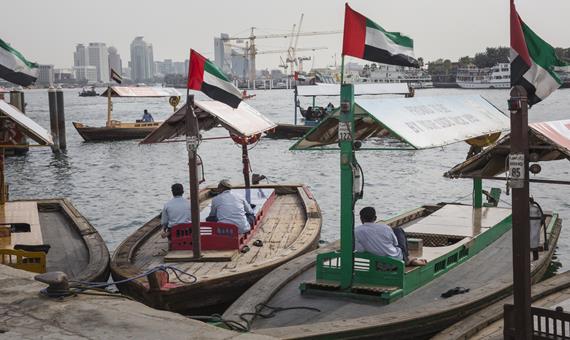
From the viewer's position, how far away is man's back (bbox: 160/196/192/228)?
13914 millimetres

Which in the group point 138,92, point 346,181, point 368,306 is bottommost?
point 368,306

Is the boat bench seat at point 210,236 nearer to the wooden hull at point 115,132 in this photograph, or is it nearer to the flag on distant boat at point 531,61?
the flag on distant boat at point 531,61

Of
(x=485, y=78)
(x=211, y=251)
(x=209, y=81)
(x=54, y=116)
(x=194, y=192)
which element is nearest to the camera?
(x=194, y=192)

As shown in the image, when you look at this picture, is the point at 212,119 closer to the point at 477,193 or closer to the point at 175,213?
the point at 175,213

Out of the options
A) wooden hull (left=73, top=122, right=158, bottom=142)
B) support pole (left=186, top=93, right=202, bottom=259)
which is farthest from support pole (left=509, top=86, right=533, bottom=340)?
A: wooden hull (left=73, top=122, right=158, bottom=142)

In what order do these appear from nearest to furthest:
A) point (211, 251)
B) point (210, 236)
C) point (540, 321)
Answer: point (540, 321) → point (211, 251) → point (210, 236)

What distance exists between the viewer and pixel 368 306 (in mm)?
10281

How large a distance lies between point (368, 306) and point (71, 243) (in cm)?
744

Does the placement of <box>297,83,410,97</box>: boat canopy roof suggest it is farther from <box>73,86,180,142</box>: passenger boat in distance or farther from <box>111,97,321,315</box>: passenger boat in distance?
<box>111,97,321,315</box>: passenger boat in distance

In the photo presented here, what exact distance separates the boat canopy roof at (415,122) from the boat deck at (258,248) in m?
2.32

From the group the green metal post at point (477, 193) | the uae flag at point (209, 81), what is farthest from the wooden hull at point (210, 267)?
the green metal post at point (477, 193)

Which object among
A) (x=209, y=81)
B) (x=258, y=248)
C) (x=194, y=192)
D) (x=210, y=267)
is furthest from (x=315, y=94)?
(x=210, y=267)

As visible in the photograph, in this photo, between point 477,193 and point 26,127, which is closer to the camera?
point 26,127

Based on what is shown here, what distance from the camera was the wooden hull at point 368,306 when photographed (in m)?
9.12
